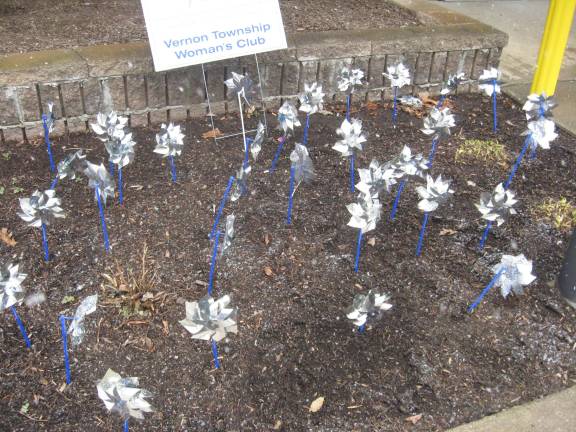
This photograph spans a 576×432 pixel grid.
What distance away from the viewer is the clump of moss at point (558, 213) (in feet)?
11.6

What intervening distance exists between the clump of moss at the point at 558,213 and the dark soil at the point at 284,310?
0.08 m

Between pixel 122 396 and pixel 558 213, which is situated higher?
pixel 122 396

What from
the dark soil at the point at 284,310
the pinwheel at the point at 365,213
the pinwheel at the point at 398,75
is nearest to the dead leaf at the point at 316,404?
the dark soil at the point at 284,310

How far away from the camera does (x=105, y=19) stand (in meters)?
4.92

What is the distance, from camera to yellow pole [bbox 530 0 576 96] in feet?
14.2

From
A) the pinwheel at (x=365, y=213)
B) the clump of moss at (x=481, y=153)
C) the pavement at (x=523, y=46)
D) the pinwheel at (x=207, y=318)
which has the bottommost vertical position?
the clump of moss at (x=481, y=153)

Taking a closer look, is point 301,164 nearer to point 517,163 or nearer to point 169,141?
point 169,141

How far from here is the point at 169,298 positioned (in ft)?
9.47

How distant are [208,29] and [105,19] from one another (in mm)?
1541

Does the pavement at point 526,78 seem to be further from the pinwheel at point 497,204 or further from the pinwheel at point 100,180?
the pinwheel at point 100,180

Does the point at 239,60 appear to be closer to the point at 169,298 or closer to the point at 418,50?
the point at 418,50

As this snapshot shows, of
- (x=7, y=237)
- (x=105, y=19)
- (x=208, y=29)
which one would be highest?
(x=208, y=29)

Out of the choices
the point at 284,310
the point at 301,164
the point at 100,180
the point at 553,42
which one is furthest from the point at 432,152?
the point at 100,180

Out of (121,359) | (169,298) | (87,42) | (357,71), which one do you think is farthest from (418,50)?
(121,359)
